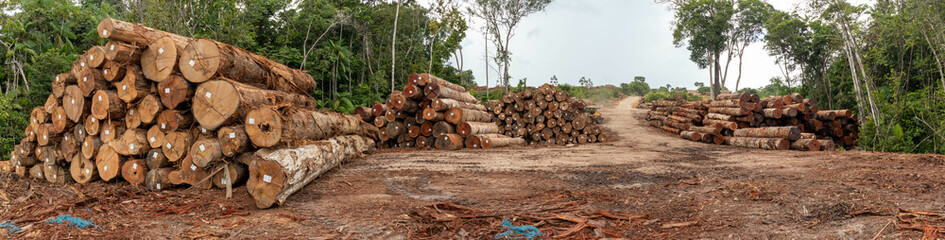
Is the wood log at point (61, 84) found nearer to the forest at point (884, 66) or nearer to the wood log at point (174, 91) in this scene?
the wood log at point (174, 91)

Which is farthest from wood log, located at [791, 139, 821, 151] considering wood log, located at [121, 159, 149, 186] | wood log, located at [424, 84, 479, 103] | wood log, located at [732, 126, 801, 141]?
wood log, located at [121, 159, 149, 186]

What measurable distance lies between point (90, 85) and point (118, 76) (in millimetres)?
419

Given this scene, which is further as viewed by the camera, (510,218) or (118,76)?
(118,76)

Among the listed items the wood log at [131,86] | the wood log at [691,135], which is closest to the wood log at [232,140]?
the wood log at [131,86]

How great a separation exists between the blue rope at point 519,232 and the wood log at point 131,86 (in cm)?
545

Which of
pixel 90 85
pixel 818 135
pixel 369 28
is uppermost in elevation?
pixel 369 28

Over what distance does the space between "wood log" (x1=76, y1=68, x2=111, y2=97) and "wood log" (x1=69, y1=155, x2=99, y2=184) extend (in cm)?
97

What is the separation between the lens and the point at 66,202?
5434 mm

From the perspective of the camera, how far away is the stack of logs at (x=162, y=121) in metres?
6.01

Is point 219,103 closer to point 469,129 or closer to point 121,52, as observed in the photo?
point 121,52

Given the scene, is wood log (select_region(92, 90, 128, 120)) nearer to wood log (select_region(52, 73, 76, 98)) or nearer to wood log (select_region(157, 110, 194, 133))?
wood log (select_region(157, 110, 194, 133))

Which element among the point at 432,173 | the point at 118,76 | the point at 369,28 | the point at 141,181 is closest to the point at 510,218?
the point at 432,173

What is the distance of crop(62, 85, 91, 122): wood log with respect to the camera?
6648mm

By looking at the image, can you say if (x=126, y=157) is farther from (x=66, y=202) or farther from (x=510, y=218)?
(x=510, y=218)
